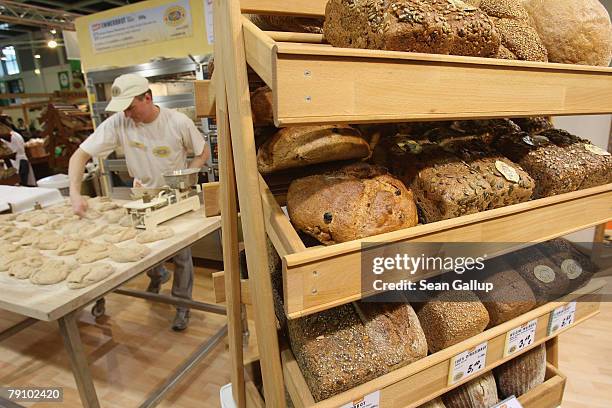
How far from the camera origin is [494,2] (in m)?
1.03

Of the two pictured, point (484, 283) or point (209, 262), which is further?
point (209, 262)

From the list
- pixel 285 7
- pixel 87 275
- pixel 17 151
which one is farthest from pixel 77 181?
pixel 17 151

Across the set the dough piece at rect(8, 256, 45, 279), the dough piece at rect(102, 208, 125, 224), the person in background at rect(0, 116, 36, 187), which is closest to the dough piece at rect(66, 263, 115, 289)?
the dough piece at rect(8, 256, 45, 279)

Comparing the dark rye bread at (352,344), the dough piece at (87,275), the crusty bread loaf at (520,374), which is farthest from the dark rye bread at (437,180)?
the dough piece at (87,275)

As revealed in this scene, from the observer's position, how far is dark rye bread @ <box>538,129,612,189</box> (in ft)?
3.40

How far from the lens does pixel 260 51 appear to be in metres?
0.61

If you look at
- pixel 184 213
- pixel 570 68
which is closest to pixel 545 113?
pixel 570 68

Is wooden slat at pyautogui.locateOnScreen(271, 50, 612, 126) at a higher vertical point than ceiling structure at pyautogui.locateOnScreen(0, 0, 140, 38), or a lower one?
lower

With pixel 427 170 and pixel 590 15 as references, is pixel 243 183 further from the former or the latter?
pixel 590 15

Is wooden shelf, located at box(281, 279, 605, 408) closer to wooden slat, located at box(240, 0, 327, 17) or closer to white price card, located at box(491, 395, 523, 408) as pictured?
white price card, located at box(491, 395, 523, 408)

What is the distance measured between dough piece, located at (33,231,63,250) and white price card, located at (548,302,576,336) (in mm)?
2213

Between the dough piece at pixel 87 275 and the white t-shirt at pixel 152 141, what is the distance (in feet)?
4.89

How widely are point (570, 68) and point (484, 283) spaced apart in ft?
2.11

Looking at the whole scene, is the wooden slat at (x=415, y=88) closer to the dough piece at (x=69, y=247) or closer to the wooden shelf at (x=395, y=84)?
the wooden shelf at (x=395, y=84)
